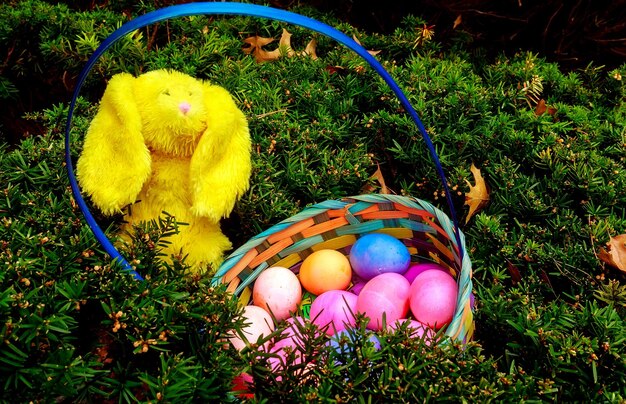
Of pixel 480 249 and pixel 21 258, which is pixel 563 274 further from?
pixel 21 258

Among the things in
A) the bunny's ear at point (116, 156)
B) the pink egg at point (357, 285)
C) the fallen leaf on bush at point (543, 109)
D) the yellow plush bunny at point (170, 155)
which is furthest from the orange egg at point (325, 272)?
Result: the fallen leaf on bush at point (543, 109)

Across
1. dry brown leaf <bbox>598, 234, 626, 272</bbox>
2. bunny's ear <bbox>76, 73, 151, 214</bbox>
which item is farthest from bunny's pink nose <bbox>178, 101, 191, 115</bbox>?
dry brown leaf <bbox>598, 234, 626, 272</bbox>

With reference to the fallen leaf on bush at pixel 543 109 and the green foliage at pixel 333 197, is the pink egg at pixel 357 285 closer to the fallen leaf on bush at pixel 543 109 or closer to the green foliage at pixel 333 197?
the green foliage at pixel 333 197

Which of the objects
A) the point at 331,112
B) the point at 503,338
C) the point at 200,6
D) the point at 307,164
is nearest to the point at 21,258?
the point at 200,6

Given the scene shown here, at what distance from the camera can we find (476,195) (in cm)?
202

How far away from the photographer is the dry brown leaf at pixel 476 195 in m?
2.00

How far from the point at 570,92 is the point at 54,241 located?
80.8 inches

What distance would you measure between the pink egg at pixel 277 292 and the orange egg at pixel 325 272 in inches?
2.0

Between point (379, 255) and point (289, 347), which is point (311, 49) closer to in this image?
point (379, 255)

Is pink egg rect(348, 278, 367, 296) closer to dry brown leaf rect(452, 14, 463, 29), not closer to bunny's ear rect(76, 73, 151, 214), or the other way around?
bunny's ear rect(76, 73, 151, 214)

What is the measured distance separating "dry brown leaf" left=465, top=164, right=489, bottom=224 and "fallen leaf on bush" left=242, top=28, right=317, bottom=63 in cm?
96

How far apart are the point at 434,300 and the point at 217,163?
70cm

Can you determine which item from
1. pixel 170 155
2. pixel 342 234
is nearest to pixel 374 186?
pixel 342 234

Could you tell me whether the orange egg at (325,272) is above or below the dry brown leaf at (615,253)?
below
